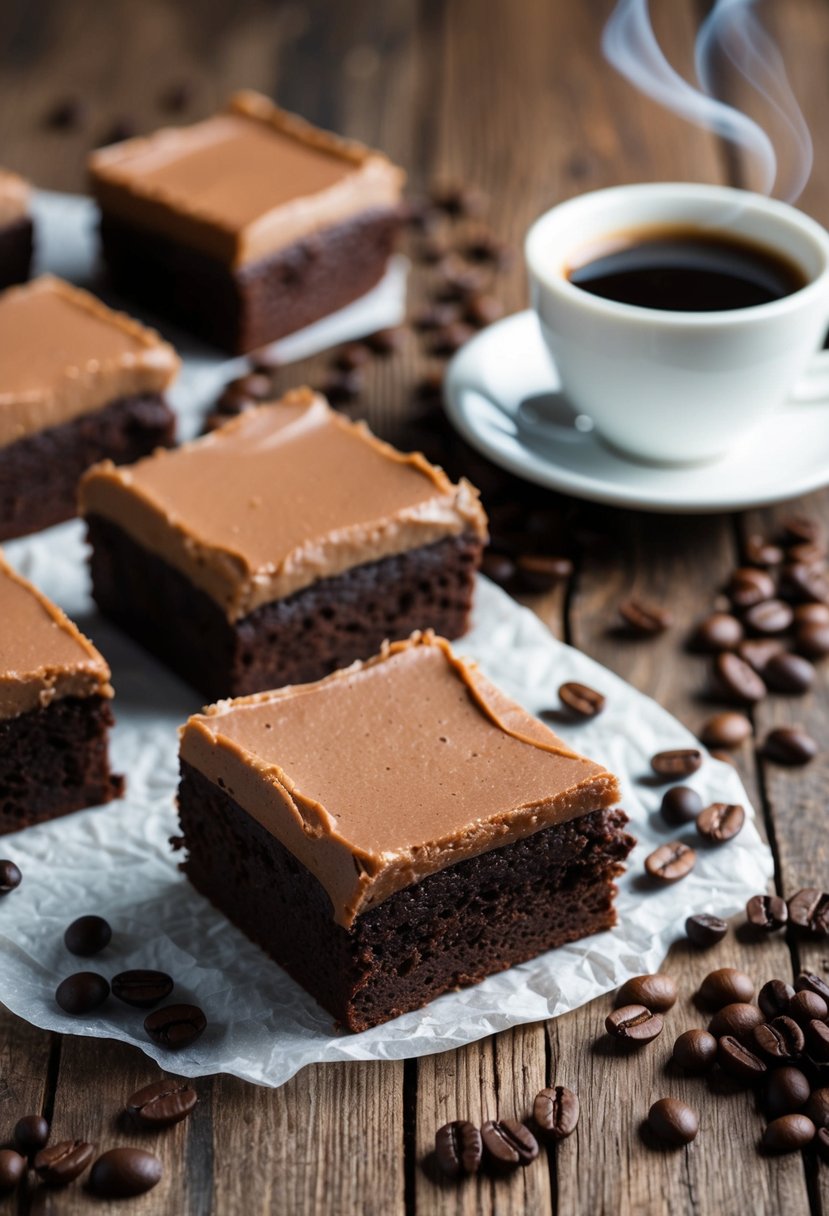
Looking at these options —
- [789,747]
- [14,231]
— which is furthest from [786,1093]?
[14,231]

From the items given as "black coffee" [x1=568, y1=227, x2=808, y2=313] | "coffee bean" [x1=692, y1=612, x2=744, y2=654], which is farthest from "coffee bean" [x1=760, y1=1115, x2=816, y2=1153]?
"black coffee" [x1=568, y1=227, x2=808, y2=313]

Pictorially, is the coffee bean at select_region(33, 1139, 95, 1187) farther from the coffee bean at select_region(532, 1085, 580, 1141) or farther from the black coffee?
the black coffee

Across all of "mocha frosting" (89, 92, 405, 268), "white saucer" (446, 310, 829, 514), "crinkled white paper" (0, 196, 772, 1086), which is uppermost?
"mocha frosting" (89, 92, 405, 268)

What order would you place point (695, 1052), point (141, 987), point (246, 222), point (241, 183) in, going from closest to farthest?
point (695, 1052) < point (141, 987) < point (246, 222) < point (241, 183)

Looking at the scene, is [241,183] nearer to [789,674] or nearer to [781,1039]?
[789,674]

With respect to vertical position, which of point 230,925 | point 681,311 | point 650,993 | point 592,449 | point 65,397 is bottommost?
point 230,925

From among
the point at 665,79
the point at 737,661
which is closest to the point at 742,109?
the point at 665,79
